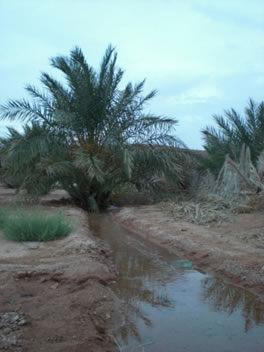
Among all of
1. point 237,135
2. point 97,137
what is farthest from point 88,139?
point 237,135

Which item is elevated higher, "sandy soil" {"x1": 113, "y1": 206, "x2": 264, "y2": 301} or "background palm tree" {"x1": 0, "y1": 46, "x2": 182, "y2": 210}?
"background palm tree" {"x1": 0, "y1": 46, "x2": 182, "y2": 210}

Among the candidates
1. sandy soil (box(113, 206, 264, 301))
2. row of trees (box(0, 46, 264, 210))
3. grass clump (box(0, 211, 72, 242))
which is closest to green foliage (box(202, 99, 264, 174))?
row of trees (box(0, 46, 264, 210))

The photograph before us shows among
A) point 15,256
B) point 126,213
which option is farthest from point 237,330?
point 126,213

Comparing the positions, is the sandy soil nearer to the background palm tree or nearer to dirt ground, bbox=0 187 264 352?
dirt ground, bbox=0 187 264 352

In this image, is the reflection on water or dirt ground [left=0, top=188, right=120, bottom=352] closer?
dirt ground [left=0, top=188, right=120, bottom=352]

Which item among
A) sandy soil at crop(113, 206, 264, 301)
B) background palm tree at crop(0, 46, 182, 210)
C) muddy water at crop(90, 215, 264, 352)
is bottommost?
muddy water at crop(90, 215, 264, 352)

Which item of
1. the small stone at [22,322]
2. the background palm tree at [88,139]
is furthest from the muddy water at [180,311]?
the background palm tree at [88,139]

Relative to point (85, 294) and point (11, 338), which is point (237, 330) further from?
point (11, 338)

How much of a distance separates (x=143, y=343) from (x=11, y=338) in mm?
1165

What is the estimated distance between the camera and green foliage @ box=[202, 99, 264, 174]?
14.6 metres

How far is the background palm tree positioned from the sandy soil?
3.16 meters

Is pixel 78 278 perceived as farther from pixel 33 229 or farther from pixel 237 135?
pixel 237 135

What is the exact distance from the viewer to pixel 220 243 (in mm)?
7426

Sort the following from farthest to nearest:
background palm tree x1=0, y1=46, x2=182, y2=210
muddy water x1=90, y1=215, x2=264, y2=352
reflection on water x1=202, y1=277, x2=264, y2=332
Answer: background palm tree x1=0, y1=46, x2=182, y2=210 < reflection on water x1=202, y1=277, x2=264, y2=332 < muddy water x1=90, y1=215, x2=264, y2=352
